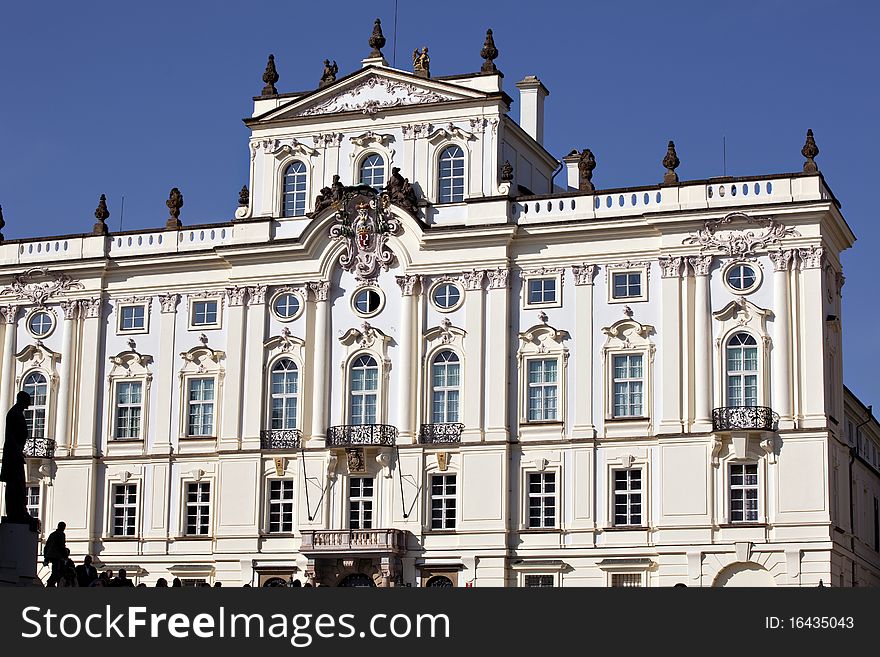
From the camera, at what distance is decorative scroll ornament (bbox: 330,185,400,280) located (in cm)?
6222

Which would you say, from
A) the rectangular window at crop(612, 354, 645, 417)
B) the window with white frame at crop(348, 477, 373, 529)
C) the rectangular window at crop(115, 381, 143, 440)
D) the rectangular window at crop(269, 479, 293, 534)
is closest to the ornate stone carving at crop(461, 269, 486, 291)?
the rectangular window at crop(612, 354, 645, 417)

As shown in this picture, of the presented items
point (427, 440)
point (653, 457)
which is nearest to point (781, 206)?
point (653, 457)

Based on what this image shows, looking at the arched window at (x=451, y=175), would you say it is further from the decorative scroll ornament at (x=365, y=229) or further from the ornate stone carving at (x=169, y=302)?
the ornate stone carving at (x=169, y=302)

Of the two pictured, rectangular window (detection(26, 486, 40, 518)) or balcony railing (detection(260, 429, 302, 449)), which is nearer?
balcony railing (detection(260, 429, 302, 449))

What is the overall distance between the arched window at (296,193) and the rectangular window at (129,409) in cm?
883

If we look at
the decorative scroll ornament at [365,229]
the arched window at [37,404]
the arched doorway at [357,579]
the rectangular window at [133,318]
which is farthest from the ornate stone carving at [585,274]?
the arched window at [37,404]

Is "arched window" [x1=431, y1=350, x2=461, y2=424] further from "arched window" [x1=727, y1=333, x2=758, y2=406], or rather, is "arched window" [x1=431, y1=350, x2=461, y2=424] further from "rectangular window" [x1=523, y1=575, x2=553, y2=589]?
"arched window" [x1=727, y1=333, x2=758, y2=406]

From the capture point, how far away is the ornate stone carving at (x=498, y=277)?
60.4m

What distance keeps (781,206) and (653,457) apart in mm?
9527

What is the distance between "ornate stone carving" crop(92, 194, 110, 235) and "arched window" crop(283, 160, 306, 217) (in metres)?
7.72

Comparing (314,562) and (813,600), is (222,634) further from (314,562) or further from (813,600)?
(314,562)

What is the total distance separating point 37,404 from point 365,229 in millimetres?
15038

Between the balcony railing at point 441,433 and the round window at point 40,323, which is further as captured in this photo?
the round window at point 40,323

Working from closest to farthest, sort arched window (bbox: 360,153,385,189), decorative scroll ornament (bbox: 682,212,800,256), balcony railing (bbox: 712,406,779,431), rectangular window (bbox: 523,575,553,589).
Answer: balcony railing (bbox: 712,406,779,431) → decorative scroll ornament (bbox: 682,212,800,256) → rectangular window (bbox: 523,575,553,589) → arched window (bbox: 360,153,385,189)
